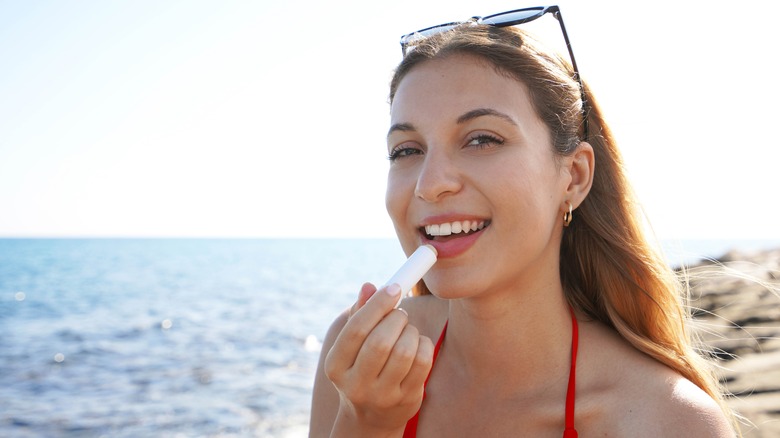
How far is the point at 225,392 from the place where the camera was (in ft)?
35.0

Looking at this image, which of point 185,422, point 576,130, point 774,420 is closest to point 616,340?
point 576,130

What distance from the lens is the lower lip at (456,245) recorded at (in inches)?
94.7

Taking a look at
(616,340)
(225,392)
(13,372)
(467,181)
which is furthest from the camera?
(13,372)

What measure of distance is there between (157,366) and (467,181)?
11.8 meters

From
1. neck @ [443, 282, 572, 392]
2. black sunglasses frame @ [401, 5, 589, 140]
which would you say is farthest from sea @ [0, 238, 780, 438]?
black sunglasses frame @ [401, 5, 589, 140]

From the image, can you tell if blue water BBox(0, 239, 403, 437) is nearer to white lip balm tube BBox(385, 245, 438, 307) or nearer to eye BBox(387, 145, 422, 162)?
eye BBox(387, 145, 422, 162)

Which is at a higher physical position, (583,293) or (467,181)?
(467,181)

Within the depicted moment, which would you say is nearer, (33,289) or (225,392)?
(225,392)

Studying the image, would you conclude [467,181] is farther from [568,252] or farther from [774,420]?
[774,420]

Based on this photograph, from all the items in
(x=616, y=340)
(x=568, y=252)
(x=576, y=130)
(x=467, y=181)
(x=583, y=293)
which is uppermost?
(x=576, y=130)

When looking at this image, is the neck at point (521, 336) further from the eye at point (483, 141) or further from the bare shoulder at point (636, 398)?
the eye at point (483, 141)

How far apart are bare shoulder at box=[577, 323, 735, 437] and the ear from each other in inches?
24.0

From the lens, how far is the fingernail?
203cm

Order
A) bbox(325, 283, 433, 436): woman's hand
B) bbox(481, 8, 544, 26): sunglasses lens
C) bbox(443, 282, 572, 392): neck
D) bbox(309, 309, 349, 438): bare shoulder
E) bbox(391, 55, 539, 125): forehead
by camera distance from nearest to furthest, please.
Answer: bbox(325, 283, 433, 436): woman's hand
bbox(391, 55, 539, 125): forehead
bbox(443, 282, 572, 392): neck
bbox(481, 8, 544, 26): sunglasses lens
bbox(309, 309, 349, 438): bare shoulder
